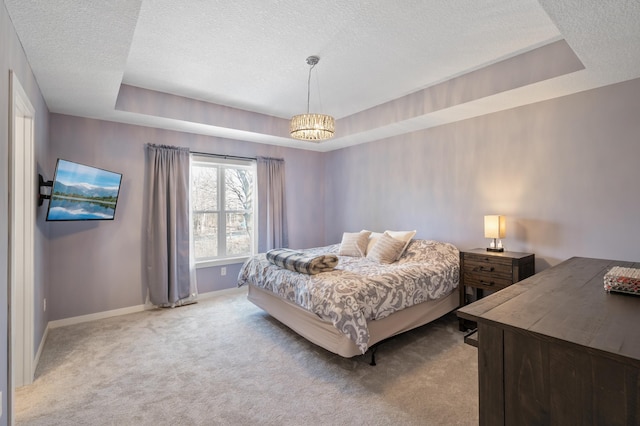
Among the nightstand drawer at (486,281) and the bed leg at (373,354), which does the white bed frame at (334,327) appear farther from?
the nightstand drawer at (486,281)

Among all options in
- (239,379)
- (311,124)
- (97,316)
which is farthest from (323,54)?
(97,316)

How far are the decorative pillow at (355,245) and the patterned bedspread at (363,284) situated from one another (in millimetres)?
269

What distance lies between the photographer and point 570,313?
125 centimetres

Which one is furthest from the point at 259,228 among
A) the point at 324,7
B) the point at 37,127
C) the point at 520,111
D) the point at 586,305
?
the point at 586,305

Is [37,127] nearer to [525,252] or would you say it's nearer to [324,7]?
[324,7]

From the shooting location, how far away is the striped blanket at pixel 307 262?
117 inches

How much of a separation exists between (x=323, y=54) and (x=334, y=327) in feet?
7.98

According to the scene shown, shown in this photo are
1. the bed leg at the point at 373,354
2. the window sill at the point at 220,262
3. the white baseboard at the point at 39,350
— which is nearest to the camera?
the white baseboard at the point at 39,350

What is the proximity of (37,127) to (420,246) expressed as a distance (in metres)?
4.14

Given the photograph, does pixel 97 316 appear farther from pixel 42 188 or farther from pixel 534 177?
pixel 534 177

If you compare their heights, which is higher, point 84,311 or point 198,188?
point 198,188

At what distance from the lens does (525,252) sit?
3.29 metres

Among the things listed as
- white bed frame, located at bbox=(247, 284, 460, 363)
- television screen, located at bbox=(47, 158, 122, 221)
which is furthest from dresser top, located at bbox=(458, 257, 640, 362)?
→ television screen, located at bbox=(47, 158, 122, 221)

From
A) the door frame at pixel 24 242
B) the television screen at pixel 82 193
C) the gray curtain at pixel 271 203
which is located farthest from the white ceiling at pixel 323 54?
the gray curtain at pixel 271 203
